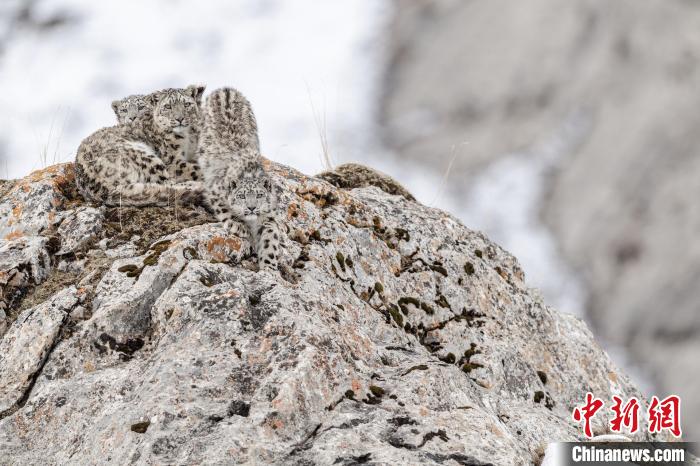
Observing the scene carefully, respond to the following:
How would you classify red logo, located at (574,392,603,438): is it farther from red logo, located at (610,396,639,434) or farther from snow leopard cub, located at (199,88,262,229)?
snow leopard cub, located at (199,88,262,229)

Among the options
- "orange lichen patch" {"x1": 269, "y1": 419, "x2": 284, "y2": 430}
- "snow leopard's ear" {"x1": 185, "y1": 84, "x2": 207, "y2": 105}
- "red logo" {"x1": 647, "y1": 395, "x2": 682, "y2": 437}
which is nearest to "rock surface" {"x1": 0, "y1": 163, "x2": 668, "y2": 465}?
"orange lichen patch" {"x1": 269, "y1": 419, "x2": 284, "y2": 430}

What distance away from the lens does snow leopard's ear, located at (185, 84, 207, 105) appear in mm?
10328

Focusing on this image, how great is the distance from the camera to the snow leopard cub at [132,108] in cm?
1044

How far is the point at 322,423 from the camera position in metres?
5.43

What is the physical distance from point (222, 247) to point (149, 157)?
2424mm

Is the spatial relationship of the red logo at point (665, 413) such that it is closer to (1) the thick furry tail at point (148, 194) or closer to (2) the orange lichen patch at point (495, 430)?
(2) the orange lichen patch at point (495, 430)

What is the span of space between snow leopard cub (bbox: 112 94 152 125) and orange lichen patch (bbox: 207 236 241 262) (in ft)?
12.1

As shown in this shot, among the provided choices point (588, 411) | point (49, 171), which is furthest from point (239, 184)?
point (588, 411)

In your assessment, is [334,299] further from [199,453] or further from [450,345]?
[199,453]

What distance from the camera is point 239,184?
→ 7.82 meters

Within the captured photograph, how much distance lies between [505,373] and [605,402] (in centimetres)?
207

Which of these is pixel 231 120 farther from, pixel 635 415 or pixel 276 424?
pixel 635 415

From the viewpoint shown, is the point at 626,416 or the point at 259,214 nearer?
the point at 259,214

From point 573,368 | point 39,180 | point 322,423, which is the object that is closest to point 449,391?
point 322,423
